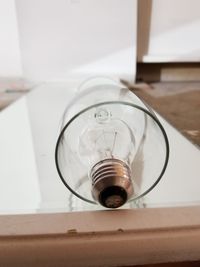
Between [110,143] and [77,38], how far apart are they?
56 centimetres

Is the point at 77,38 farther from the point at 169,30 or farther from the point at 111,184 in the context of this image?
the point at 111,184

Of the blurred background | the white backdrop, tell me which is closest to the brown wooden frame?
the blurred background

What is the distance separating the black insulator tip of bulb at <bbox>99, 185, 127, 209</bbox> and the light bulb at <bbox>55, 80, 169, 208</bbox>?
22 millimetres

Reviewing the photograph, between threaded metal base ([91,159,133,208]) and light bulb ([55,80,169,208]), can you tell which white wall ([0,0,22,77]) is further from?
threaded metal base ([91,159,133,208])

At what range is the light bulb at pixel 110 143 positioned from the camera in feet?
0.94

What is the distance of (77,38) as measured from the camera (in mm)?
812

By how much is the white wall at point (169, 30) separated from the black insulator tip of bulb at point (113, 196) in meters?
0.68

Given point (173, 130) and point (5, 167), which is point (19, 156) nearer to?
point (5, 167)

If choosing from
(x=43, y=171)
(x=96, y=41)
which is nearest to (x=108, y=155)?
(x=43, y=171)

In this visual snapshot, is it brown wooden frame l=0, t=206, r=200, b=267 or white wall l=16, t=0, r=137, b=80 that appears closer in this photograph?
brown wooden frame l=0, t=206, r=200, b=267

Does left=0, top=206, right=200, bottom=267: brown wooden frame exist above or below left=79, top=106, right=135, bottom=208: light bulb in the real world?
below

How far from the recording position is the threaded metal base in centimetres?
24

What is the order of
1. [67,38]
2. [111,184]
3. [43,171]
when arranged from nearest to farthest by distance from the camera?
[111,184] < [43,171] < [67,38]

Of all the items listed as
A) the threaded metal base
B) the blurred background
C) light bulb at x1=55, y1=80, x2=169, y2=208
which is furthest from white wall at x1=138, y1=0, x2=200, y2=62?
the threaded metal base
